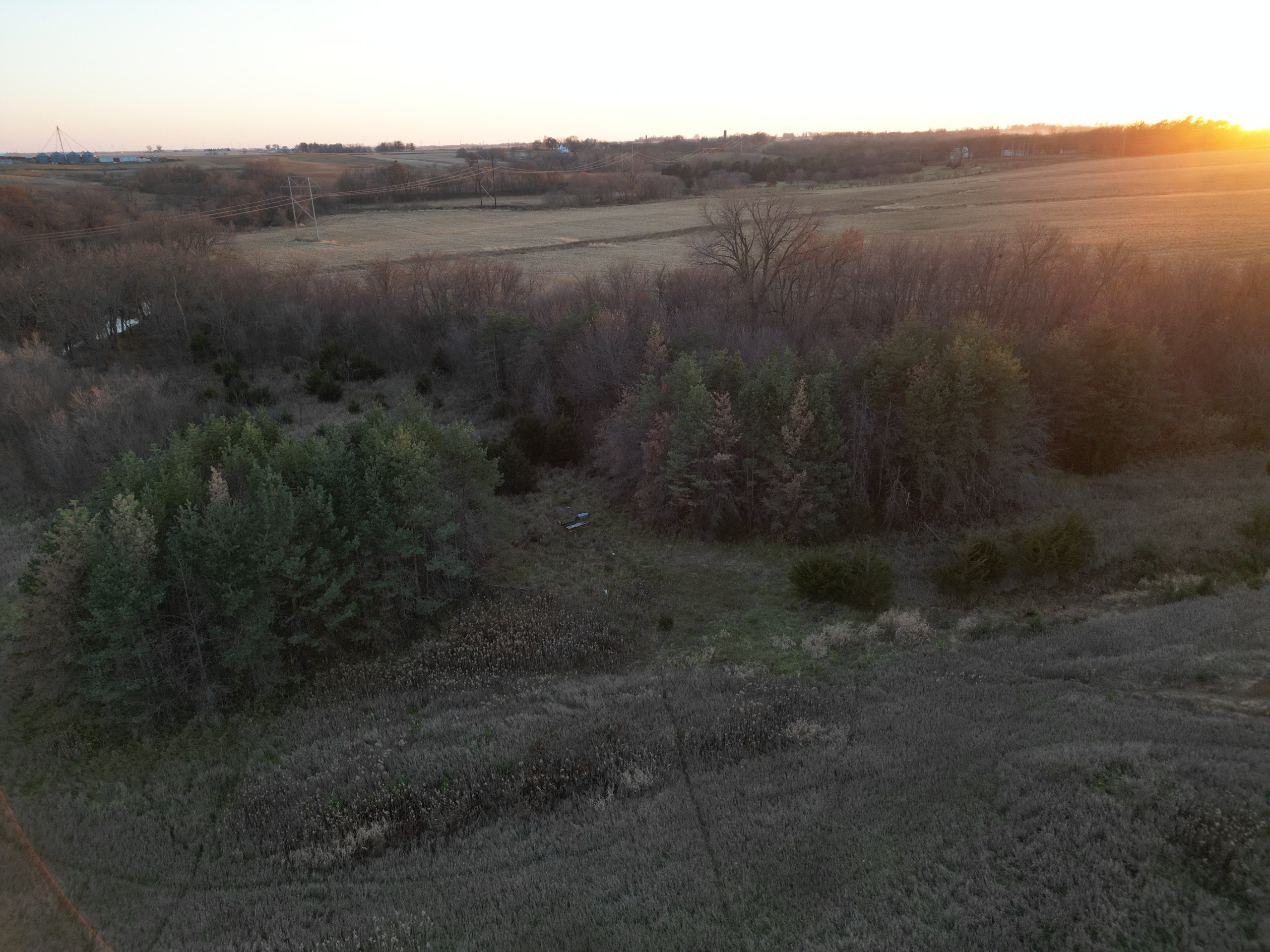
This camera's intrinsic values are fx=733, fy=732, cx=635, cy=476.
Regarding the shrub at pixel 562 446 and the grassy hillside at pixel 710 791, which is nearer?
the grassy hillside at pixel 710 791

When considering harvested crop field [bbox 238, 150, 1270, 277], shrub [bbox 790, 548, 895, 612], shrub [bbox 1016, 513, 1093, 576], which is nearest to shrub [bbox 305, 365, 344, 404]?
harvested crop field [bbox 238, 150, 1270, 277]

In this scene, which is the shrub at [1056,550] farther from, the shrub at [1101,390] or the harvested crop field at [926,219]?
the harvested crop field at [926,219]

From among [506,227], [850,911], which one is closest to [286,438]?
[850,911]

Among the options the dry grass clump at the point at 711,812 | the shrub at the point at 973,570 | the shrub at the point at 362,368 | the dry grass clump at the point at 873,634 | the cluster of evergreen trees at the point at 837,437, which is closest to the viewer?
the dry grass clump at the point at 711,812

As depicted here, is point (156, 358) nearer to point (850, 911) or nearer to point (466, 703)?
point (466, 703)

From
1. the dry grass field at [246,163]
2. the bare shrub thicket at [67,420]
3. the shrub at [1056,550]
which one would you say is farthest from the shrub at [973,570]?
the dry grass field at [246,163]

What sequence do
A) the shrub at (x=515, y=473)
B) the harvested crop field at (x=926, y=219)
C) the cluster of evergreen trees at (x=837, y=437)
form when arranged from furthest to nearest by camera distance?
the harvested crop field at (x=926, y=219) < the shrub at (x=515, y=473) < the cluster of evergreen trees at (x=837, y=437)
